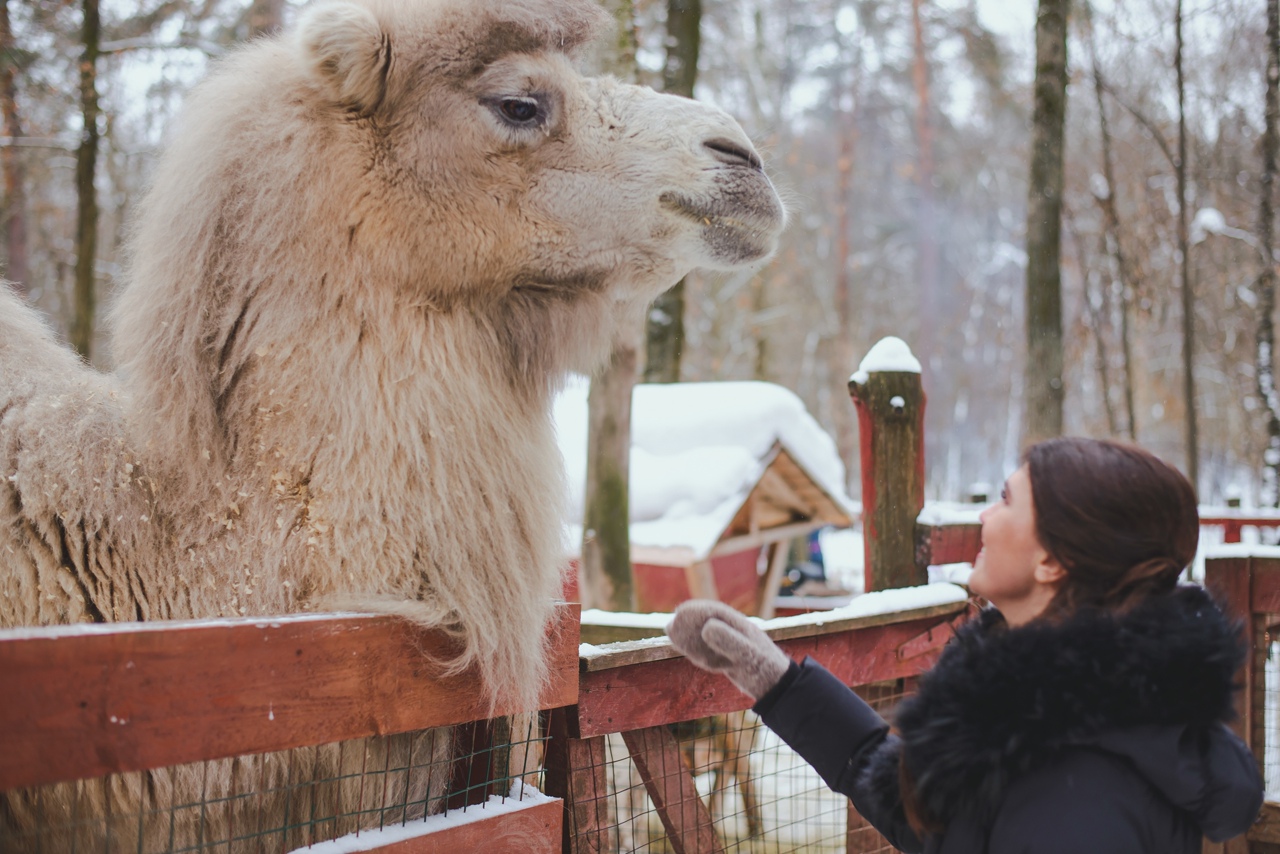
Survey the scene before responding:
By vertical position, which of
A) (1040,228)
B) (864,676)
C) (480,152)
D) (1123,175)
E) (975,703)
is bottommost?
(864,676)

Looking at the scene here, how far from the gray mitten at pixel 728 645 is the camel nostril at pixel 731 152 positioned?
1256mm

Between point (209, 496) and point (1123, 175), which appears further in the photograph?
point (1123, 175)

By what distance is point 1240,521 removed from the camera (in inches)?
334

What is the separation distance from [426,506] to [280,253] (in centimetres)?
71

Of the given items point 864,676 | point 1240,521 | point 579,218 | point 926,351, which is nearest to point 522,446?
point 579,218

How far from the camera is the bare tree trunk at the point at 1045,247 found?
794 cm

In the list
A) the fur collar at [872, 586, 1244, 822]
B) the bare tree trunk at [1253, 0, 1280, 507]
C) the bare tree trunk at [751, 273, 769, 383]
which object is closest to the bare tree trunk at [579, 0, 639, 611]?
the fur collar at [872, 586, 1244, 822]

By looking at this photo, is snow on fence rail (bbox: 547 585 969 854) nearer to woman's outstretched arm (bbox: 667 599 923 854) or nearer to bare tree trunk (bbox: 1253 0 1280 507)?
woman's outstretched arm (bbox: 667 599 923 854)

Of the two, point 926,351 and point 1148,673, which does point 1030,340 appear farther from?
point 926,351

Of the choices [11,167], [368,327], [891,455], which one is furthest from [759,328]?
[368,327]

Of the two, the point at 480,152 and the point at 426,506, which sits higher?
the point at 480,152

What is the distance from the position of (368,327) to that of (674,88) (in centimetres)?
650

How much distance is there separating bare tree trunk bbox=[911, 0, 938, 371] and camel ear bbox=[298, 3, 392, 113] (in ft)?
75.1

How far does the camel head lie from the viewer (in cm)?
244
